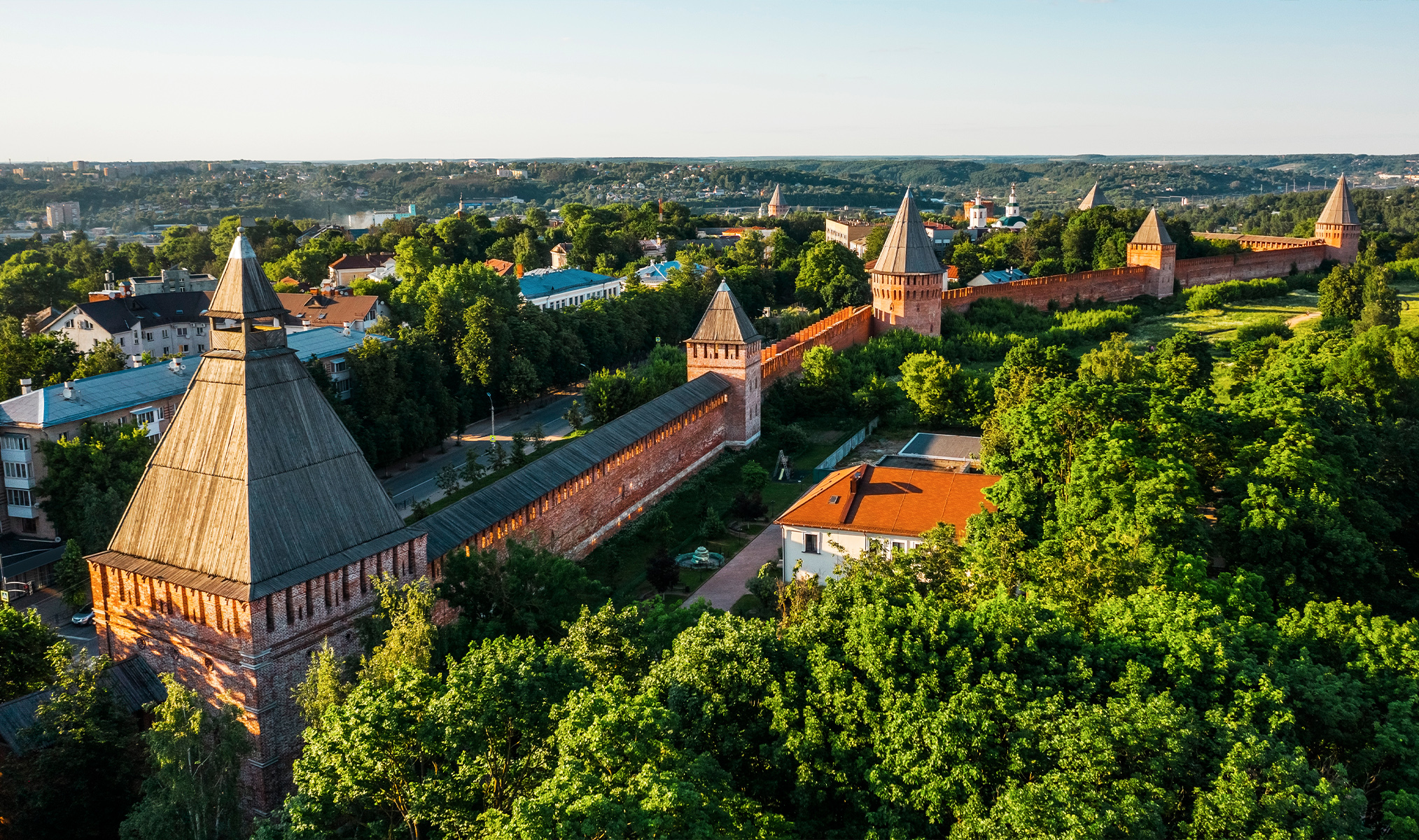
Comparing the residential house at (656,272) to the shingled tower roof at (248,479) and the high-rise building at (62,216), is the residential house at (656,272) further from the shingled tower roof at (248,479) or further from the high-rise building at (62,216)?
the high-rise building at (62,216)

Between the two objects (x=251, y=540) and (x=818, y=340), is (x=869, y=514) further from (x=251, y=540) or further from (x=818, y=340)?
(x=818, y=340)

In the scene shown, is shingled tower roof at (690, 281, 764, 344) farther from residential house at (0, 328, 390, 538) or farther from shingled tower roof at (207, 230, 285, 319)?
shingled tower roof at (207, 230, 285, 319)

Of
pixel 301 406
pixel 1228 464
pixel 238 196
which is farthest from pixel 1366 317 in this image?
pixel 238 196

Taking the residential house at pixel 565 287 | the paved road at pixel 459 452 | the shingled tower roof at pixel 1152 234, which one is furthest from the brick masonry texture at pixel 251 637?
the shingled tower roof at pixel 1152 234

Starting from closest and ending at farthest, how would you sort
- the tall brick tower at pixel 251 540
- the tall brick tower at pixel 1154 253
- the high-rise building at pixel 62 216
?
1. the tall brick tower at pixel 251 540
2. the tall brick tower at pixel 1154 253
3. the high-rise building at pixel 62 216

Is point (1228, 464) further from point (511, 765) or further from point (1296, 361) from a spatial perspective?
point (511, 765)

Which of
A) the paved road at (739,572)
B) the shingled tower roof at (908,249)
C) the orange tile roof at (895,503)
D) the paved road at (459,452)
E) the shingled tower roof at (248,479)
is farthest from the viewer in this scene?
the shingled tower roof at (908,249)
